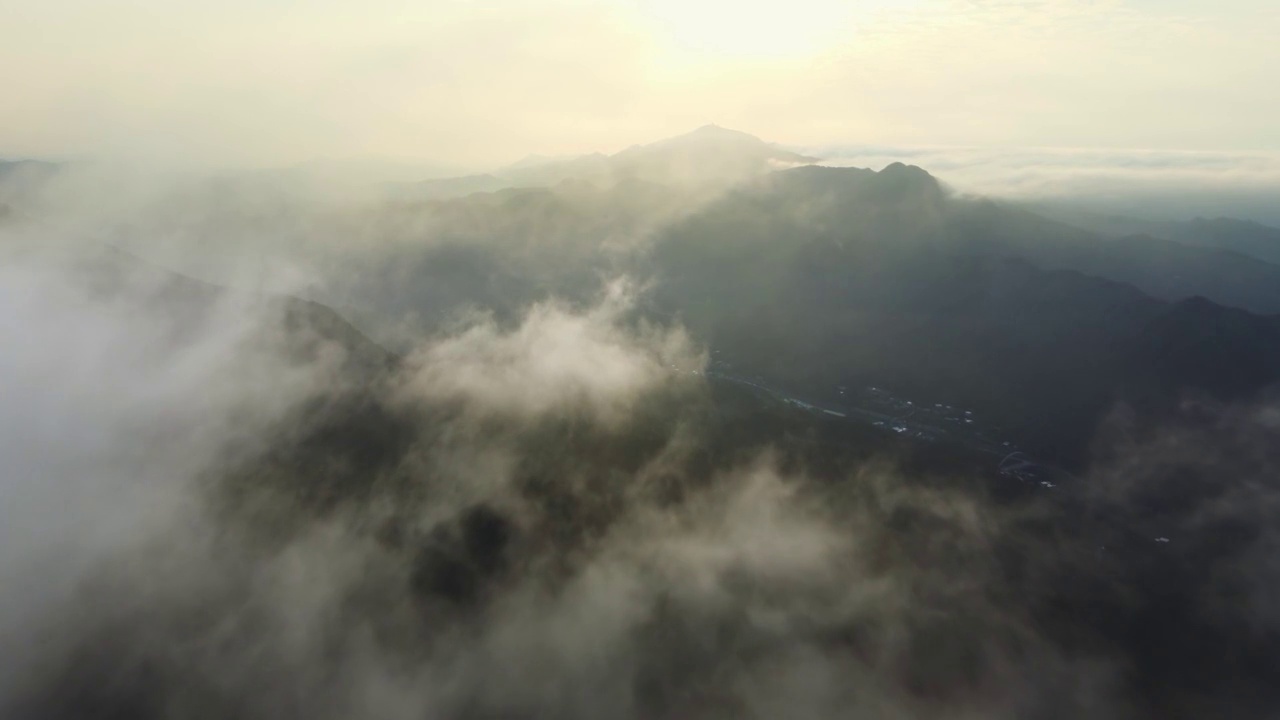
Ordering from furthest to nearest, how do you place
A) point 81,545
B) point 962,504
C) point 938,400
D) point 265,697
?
point 938,400
point 962,504
point 81,545
point 265,697

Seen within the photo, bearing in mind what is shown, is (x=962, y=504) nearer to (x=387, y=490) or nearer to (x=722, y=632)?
(x=722, y=632)

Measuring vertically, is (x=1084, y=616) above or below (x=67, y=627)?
below

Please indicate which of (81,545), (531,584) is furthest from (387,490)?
(81,545)

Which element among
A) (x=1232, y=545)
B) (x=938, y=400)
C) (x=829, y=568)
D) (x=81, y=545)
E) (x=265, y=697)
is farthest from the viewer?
(x=938, y=400)

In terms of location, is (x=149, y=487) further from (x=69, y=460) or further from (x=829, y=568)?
(x=829, y=568)

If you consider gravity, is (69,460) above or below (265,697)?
above

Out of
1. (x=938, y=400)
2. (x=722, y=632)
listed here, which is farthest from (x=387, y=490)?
(x=938, y=400)

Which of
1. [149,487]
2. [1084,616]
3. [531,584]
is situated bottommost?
[1084,616]

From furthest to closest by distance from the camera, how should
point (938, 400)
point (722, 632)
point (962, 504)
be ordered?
point (938, 400) → point (962, 504) → point (722, 632)

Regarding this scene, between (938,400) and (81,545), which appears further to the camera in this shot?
(938,400)
